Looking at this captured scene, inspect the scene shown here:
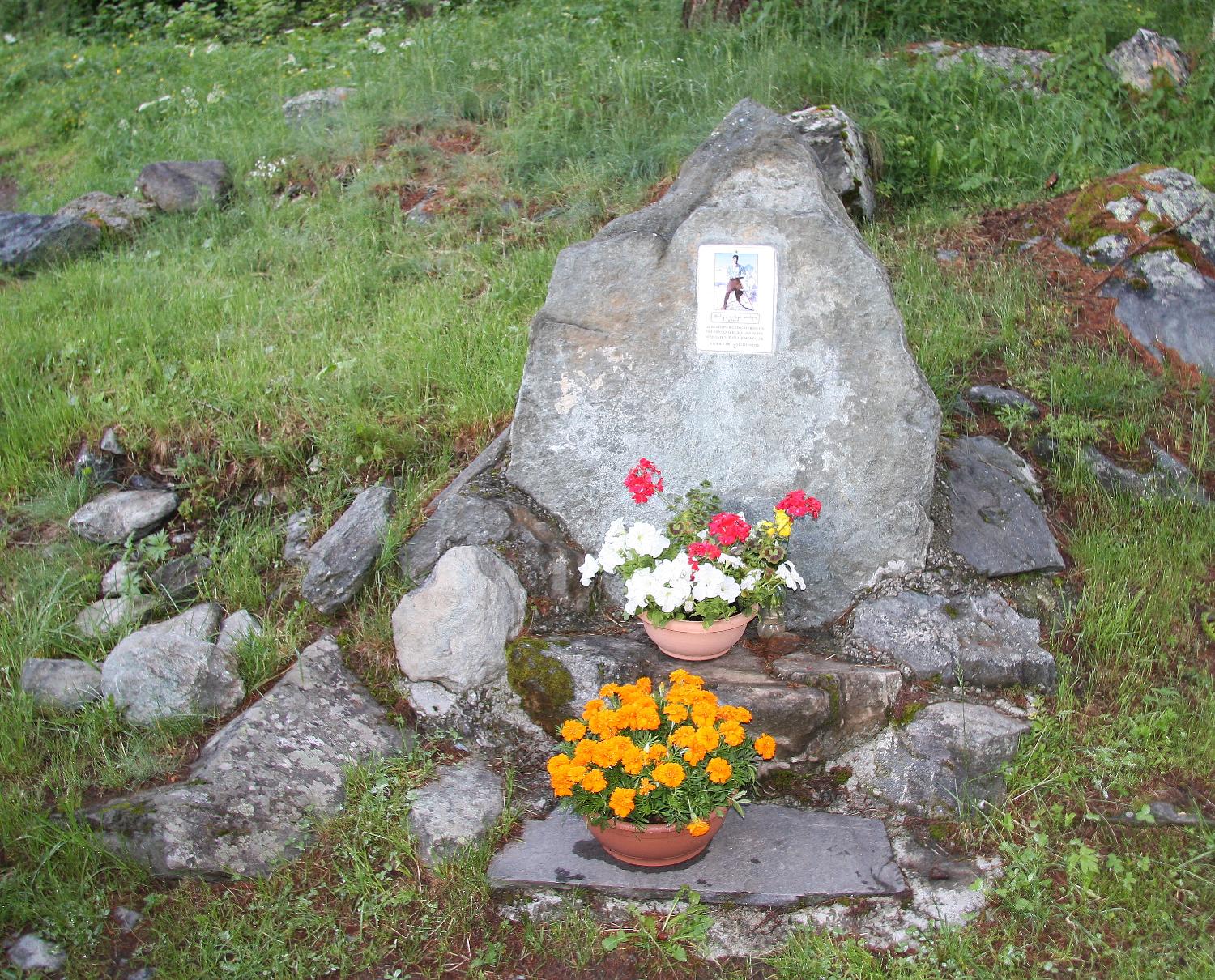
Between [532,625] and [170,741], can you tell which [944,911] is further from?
[170,741]

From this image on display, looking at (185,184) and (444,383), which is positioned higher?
(185,184)

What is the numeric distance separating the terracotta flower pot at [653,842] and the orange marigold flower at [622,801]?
6.0 inches

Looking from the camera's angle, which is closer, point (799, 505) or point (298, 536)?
point (799, 505)

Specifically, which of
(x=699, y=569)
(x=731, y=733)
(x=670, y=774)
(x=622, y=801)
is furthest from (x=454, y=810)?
(x=699, y=569)

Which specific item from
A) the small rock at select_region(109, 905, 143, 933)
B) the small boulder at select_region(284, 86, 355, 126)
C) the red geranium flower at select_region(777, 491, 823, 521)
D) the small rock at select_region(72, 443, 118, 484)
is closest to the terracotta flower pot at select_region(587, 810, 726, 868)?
the red geranium flower at select_region(777, 491, 823, 521)

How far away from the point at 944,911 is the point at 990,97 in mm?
5521

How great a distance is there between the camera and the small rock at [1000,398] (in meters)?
5.10

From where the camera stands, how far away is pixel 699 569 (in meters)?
3.70

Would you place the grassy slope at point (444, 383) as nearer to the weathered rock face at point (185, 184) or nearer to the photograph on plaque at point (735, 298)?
the weathered rock face at point (185, 184)

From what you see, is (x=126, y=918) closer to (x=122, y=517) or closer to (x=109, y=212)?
(x=122, y=517)

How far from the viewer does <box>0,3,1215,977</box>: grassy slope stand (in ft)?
10.7

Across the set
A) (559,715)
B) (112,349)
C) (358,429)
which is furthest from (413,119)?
(559,715)

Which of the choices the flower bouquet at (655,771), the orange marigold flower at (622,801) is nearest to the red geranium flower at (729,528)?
the flower bouquet at (655,771)

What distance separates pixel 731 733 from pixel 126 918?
1940mm
